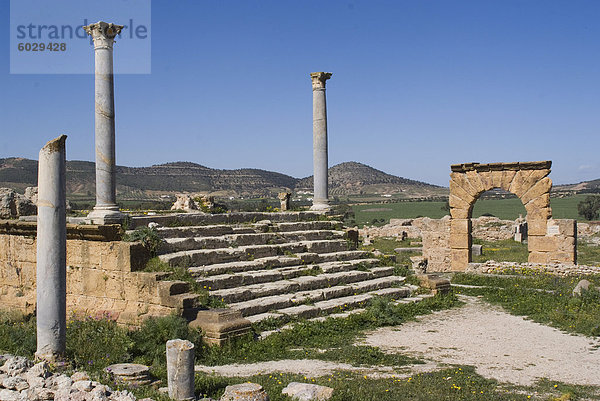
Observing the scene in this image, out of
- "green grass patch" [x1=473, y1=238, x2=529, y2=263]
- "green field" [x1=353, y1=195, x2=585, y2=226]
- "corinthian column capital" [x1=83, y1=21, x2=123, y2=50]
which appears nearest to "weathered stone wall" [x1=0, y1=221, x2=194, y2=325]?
"corinthian column capital" [x1=83, y1=21, x2=123, y2=50]

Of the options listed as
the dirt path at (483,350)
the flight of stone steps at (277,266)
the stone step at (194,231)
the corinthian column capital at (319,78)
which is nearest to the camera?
the dirt path at (483,350)

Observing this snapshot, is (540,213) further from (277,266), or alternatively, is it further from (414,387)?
(414,387)

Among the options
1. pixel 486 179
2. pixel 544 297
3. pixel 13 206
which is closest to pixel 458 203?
pixel 486 179

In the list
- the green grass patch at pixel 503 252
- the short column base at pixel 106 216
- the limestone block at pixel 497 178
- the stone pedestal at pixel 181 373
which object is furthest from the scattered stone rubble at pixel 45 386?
the green grass patch at pixel 503 252

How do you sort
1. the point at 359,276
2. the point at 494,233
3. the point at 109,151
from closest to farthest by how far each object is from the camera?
the point at 109,151, the point at 359,276, the point at 494,233

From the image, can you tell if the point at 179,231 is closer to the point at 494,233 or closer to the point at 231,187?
the point at 494,233

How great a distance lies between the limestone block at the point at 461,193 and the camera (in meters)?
20.5

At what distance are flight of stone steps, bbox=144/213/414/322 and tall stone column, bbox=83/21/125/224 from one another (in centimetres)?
128

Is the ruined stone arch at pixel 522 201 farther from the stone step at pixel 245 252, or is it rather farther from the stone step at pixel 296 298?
the stone step at pixel 296 298

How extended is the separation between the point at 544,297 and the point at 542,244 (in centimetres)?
545

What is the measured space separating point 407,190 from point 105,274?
377 feet

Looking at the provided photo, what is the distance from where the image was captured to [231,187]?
256 ft

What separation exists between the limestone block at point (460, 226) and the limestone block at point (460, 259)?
661mm

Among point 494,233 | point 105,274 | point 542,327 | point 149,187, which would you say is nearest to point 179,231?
point 105,274
